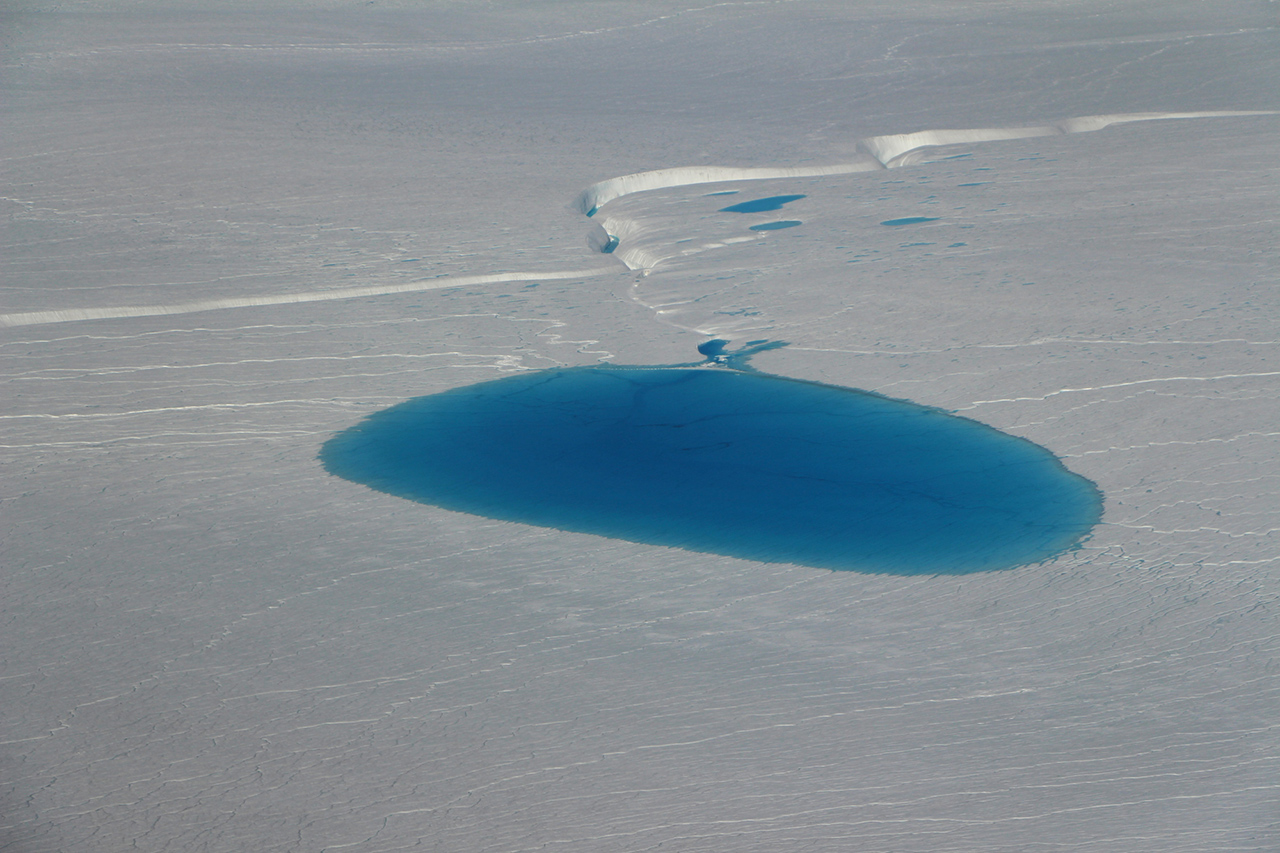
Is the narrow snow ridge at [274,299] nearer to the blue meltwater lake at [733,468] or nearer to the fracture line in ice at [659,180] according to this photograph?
the fracture line in ice at [659,180]

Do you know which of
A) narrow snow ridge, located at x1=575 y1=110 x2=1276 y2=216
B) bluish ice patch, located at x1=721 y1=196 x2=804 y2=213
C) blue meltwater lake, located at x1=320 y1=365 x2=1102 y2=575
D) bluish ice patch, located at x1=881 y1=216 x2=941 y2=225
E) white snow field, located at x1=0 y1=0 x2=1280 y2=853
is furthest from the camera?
narrow snow ridge, located at x1=575 y1=110 x2=1276 y2=216

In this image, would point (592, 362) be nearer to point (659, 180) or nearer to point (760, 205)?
point (760, 205)

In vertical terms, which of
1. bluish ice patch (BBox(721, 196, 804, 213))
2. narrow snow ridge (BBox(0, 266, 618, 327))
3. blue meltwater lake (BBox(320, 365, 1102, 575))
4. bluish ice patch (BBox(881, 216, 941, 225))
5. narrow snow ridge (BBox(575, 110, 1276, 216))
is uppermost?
narrow snow ridge (BBox(575, 110, 1276, 216))

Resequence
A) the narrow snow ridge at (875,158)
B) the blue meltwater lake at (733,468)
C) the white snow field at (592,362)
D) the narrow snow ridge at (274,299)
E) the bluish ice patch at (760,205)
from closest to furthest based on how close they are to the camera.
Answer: the white snow field at (592,362)
the blue meltwater lake at (733,468)
the narrow snow ridge at (274,299)
the bluish ice patch at (760,205)
the narrow snow ridge at (875,158)

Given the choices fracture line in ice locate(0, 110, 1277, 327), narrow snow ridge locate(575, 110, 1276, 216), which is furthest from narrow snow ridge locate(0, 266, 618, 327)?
narrow snow ridge locate(575, 110, 1276, 216)

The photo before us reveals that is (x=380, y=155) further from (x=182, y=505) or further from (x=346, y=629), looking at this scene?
(x=346, y=629)

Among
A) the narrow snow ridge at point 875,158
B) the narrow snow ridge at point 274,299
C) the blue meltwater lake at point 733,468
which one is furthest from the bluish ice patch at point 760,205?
the blue meltwater lake at point 733,468

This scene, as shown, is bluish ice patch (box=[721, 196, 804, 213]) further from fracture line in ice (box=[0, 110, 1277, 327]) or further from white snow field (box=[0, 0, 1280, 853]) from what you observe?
fracture line in ice (box=[0, 110, 1277, 327])
